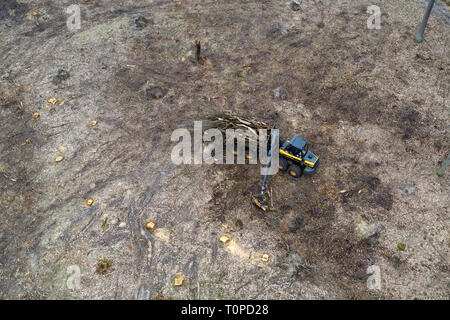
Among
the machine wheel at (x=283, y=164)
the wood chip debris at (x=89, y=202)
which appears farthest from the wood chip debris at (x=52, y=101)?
the machine wheel at (x=283, y=164)

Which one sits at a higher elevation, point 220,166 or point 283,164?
point 283,164

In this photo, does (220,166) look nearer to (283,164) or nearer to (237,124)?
(237,124)

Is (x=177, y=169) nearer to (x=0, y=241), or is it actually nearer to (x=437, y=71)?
(x=0, y=241)

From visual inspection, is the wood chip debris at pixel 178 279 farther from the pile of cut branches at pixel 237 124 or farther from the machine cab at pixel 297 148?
the machine cab at pixel 297 148

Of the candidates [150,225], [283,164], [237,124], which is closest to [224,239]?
[150,225]
